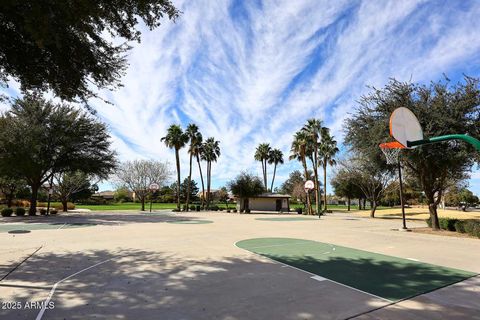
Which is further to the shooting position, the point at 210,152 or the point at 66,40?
the point at 210,152

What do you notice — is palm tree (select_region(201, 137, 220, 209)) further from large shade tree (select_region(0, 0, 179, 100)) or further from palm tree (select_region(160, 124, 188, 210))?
large shade tree (select_region(0, 0, 179, 100))

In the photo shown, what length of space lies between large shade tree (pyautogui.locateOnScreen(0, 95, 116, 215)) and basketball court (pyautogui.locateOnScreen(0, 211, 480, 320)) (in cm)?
1858

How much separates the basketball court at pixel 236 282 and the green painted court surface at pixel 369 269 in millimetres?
27

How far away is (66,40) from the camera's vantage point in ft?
22.7

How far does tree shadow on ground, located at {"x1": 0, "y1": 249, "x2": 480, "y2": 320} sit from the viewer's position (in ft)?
15.6

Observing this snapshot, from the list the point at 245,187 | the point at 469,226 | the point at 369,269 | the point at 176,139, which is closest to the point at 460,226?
the point at 469,226

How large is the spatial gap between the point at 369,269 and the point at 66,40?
921 cm

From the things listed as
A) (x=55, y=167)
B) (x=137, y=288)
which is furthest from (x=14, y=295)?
(x=55, y=167)

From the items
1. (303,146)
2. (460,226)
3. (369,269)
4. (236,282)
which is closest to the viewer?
(236,282)

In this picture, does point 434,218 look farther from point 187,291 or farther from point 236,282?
point 187,291

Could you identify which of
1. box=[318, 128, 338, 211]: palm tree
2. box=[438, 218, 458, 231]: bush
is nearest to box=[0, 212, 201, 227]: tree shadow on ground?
box=[438, 218, 458, 231]: bush

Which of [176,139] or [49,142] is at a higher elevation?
[176,139]

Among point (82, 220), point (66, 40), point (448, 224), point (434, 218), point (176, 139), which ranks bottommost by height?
point (82, 220)

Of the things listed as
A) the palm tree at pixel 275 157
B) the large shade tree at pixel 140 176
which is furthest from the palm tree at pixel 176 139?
the palm tree at pixel 275 157
